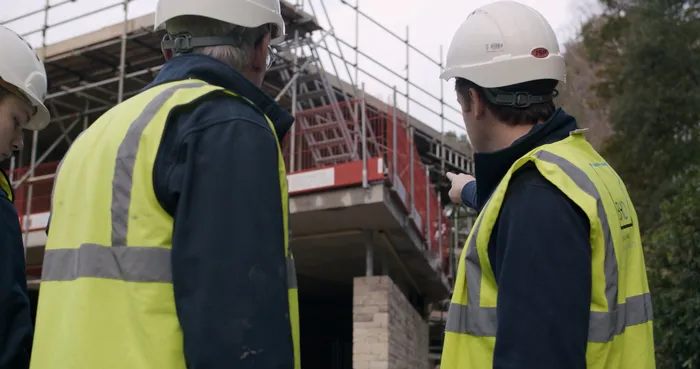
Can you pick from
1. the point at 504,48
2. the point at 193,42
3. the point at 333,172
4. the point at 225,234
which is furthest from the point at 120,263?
the point at 333,172

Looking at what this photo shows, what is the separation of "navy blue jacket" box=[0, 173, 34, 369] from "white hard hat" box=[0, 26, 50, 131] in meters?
0.51

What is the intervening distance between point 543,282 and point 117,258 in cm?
106

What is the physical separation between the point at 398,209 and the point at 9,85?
8.34 m

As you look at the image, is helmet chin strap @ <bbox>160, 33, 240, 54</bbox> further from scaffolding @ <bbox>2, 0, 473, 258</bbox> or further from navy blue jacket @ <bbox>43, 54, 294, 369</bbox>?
scaffolding @ <bbox>2, 0, 473, 258</bbox>

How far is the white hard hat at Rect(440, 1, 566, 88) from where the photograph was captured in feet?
8.20

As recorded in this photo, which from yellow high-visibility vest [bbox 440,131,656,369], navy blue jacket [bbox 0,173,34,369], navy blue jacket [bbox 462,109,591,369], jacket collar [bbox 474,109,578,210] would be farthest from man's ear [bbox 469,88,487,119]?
navy blue jacket [bbox 0,173,34,369]

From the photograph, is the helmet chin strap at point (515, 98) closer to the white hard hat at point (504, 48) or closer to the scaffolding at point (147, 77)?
the white hard hat at point (504, 48)

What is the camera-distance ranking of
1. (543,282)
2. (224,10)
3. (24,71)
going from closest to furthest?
(543,282)
(224,10)
(24,71)

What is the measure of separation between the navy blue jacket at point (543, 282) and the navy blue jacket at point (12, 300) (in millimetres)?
1549

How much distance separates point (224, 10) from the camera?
213 cm

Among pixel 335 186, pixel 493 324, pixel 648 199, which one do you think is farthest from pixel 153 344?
pixel 648 199

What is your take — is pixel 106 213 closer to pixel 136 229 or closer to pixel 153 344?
pixel 136 229

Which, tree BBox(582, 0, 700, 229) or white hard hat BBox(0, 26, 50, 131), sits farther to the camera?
tree BBox(582, 0, 700, 229)

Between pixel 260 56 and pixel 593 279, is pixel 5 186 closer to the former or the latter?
pixel 260 56
